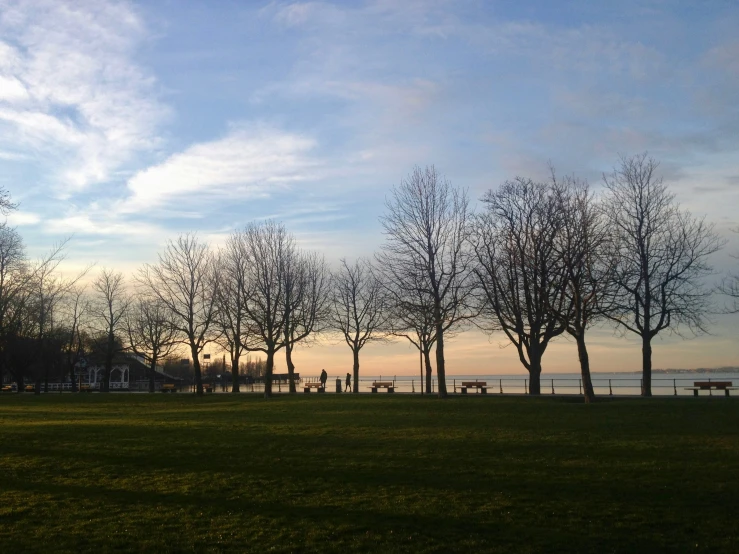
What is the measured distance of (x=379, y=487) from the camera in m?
12.0

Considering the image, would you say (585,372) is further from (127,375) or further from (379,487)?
(127,375)

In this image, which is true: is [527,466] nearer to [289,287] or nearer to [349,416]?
[349,416]

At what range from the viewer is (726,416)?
21.4 meters

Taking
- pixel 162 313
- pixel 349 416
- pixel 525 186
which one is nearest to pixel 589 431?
pixel 349 416

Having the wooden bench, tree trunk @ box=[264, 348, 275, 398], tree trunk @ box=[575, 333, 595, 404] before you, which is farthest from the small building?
tree trunk @ box=[575, 333, 595, 404]

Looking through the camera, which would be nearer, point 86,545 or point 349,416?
point 86,545

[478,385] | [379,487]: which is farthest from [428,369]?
[379,487]

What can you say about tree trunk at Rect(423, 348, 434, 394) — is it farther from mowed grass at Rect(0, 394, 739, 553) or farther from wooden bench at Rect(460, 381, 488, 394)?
mowed grass at Rect(0, 394, 739, 553)

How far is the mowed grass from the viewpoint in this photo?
29.9ft

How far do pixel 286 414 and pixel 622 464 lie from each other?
1514cm

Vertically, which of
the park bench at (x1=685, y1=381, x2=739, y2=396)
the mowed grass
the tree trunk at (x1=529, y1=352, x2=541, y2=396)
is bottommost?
the mowed grass

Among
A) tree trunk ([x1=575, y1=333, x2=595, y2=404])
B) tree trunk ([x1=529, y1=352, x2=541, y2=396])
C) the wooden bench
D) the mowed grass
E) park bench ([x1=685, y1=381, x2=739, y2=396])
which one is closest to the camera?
the mowed grass

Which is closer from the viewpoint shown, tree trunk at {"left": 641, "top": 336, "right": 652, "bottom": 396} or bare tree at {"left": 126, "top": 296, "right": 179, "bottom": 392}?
tree trunk at {"left": 641, "top": 336, "right": 652, "bottom": 396}

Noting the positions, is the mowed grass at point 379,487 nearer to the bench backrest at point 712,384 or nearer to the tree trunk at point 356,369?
the bench backrest at point 712,384
